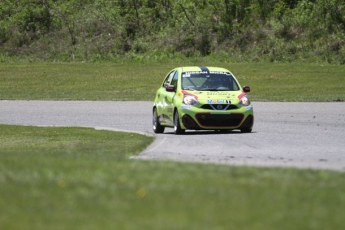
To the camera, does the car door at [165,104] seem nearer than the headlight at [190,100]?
No

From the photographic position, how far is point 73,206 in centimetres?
724

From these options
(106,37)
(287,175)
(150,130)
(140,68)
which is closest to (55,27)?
(106,37)

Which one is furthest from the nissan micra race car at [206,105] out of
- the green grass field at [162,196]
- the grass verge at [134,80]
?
the grass verge at [134,80]

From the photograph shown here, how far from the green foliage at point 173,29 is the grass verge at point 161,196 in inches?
1323

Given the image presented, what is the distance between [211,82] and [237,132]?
1.36 metres

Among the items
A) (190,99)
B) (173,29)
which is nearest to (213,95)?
(190,99)

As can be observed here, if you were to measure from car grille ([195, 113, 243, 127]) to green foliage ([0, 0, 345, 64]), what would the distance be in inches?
920

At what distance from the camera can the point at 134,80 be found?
39.6 m

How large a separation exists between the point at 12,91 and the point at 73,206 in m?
30.6

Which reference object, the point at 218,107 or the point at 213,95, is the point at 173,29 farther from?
the point at 218,107

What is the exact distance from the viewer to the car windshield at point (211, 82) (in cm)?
2086

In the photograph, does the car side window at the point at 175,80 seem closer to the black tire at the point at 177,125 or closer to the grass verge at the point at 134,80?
the black tire at the point at 177,125

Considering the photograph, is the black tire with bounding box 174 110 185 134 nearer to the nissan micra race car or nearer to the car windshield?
the nissan micra race car

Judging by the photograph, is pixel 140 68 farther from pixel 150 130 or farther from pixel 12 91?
pixel 150 130
